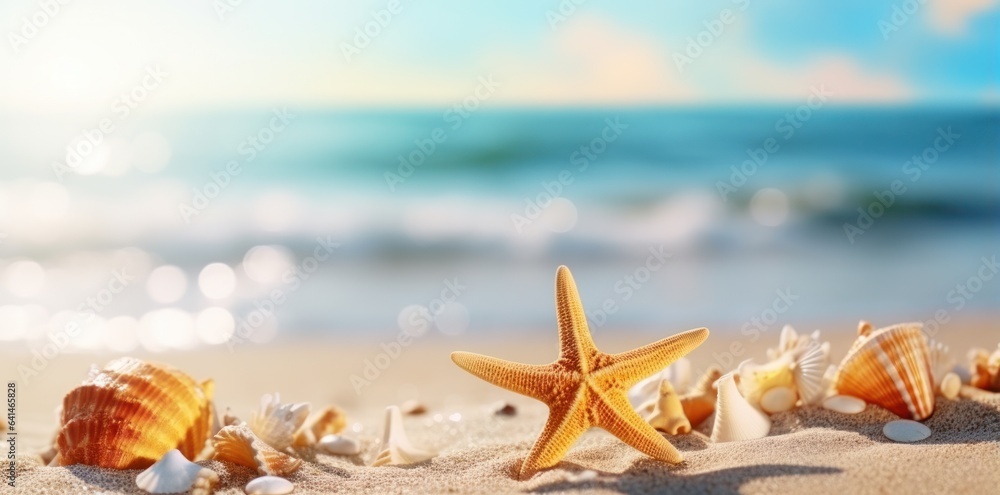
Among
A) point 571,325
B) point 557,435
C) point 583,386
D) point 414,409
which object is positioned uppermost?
point 571,325

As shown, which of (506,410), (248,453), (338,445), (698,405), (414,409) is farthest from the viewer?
(414,409)

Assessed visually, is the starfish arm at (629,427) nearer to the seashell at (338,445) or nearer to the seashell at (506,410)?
the seashell at (338,445)

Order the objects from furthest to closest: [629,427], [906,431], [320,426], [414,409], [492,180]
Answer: [492,180], [414,409], [320,426], [906,431], [629,427]

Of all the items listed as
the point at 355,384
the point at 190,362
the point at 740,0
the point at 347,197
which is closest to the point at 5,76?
the point at 347,197

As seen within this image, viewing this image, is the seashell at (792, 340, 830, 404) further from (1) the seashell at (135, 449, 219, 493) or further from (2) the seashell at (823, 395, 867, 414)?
(1) the seashell at (135, 449, 219, 493)

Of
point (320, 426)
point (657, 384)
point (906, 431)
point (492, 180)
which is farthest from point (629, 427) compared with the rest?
point (492, 180)

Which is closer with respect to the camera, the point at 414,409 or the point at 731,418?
the point at 731,418

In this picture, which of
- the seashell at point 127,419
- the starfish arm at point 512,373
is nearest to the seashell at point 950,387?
the starfish arm at point 512,373

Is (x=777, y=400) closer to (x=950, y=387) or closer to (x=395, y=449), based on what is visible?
(x=950, y=387)

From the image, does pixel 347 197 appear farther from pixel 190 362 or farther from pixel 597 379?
pixel 597 379
